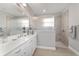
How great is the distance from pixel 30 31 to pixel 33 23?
Result: 0.36 meters

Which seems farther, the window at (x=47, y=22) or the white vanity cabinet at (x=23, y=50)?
the window at (x=47, y=22)

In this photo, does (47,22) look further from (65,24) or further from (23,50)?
(23,50)

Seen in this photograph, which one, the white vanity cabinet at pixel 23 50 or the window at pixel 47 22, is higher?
the window at pixel 47 22

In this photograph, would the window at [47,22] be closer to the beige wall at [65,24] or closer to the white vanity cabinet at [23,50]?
the beige wall at [65,24]

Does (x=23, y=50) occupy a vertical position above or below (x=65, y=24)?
below

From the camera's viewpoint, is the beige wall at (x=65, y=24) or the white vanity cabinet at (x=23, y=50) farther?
the beige wall at (x=65, y=24)

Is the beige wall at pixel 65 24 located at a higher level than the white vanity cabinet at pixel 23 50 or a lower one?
higher

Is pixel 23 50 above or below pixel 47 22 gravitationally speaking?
below

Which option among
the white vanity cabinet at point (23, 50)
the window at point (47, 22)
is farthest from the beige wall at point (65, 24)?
the white vanity cabinet at point (23, 50)

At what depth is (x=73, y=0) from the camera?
127cm

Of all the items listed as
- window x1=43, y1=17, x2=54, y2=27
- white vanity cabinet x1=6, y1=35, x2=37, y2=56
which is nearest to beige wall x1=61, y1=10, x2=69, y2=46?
window x1=43, y1=17, x2=54, y2=27

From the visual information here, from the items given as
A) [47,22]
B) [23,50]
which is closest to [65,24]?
[47,22]

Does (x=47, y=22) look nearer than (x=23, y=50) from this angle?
No

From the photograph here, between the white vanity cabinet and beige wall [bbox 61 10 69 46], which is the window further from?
the white vanity cabinet
